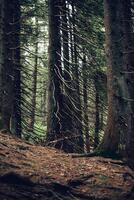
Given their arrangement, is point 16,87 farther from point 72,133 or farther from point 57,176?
point 57,176

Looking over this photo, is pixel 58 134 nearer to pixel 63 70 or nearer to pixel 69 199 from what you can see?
pixel 63 70

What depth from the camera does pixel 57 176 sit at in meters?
9.09

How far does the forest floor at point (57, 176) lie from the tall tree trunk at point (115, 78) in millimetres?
861

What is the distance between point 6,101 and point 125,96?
450 cm

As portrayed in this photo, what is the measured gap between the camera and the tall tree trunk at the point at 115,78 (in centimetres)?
1015

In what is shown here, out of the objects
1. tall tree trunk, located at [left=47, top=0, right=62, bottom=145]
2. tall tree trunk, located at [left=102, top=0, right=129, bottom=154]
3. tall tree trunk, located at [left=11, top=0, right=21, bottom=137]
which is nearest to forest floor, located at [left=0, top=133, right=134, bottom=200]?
tall tree trunk, located at [left=102, top=0, right=129, bottom=154]

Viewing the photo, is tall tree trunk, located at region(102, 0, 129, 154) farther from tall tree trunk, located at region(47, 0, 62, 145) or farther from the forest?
tall tree trunk, located at region(47, 0, 62, 145)

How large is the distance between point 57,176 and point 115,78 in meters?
3.19

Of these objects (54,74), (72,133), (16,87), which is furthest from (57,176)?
(16,87)

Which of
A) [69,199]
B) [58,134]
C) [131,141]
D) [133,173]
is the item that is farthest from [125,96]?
[58,134]

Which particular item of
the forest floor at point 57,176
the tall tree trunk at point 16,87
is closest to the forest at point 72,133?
the forest floor at point 57,176

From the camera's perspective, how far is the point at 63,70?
14055mm

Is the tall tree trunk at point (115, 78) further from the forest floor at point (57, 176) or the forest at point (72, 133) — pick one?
the forest floor at point (57, 176)

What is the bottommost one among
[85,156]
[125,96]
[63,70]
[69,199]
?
[69,199]
